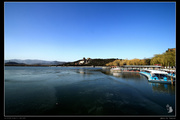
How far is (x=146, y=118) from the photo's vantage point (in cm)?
525

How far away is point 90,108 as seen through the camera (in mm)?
8086
